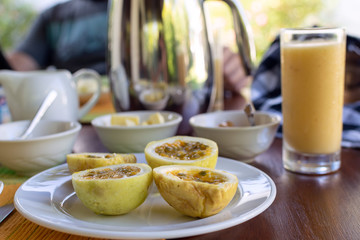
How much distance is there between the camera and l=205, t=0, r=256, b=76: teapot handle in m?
0.78

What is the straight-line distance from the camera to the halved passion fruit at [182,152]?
1.62ft

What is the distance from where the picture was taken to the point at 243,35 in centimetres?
79

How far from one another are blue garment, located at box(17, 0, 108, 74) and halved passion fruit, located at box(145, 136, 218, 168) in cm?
222

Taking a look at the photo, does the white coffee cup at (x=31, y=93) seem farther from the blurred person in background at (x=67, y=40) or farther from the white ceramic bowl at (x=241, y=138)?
the blurred person in background at (x=67, y=40)

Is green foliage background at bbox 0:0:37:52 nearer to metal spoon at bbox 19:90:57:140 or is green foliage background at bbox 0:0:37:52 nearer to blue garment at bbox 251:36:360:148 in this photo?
blue garment at bbox 251:36:360:148

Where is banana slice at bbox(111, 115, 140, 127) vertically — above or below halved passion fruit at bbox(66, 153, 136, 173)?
below

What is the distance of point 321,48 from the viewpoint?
573 mm

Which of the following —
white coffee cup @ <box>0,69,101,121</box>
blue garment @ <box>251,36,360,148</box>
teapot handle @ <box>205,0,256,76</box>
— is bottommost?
blue garment @ <box>251,36,360,148</box>

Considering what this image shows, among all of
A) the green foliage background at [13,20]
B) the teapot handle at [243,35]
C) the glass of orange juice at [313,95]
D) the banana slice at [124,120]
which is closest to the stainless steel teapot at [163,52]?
the teapot handle at [243,35]

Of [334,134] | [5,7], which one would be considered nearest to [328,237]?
[334,134]

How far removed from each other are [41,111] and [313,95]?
49 cm

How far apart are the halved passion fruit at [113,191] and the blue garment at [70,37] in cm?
232

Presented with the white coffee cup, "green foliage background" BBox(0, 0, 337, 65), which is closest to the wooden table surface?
the white coffee cup

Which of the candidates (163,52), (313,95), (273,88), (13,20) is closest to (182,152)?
(313,95)
